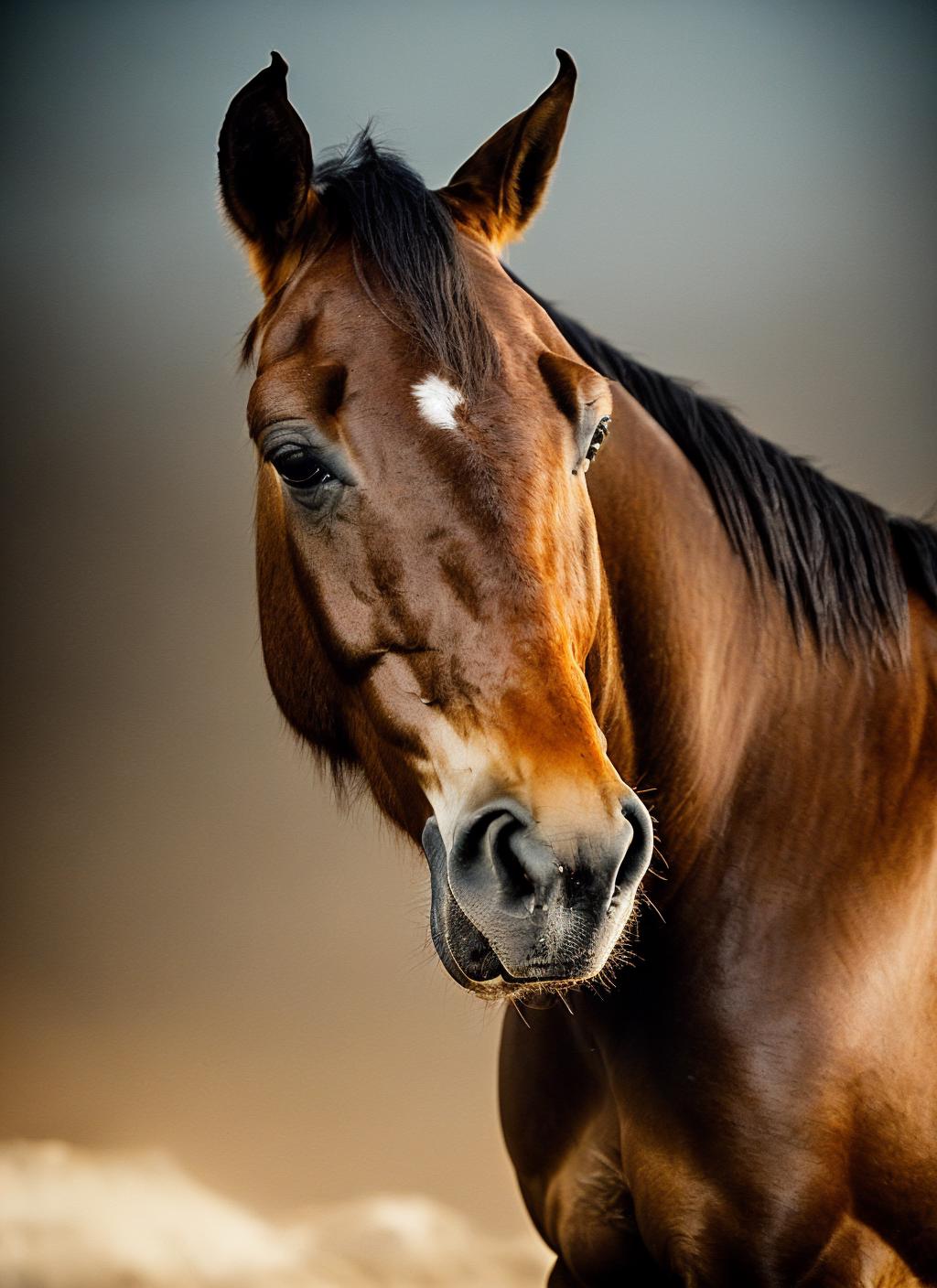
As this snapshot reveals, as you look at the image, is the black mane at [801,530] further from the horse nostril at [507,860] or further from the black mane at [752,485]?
the horse nostril at [507,860]

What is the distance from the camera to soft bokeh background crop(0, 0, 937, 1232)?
2.40 metres

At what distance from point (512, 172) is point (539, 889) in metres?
0.74

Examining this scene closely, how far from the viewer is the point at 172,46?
8.26ft

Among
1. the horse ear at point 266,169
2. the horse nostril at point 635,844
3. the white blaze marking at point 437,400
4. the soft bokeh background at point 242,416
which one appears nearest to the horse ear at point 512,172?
the horse ear at point 266,169

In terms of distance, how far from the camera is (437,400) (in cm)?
92

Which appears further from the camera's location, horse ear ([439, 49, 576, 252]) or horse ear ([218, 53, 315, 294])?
horse ear ([439, 49, 576, 252])

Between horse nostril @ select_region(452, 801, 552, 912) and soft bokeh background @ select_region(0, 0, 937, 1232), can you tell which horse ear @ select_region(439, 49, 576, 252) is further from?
soft bokeh background @ select_region(0, 0, 937, 1232)

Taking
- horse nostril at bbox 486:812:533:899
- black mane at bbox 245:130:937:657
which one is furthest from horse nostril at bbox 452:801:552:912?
black mane at bbox 245:130:937:657

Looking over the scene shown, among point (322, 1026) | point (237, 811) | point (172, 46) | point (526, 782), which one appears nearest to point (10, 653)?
point (237, 811)

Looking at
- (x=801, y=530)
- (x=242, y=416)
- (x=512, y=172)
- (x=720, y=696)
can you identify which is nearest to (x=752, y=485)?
(x=801, y=530)

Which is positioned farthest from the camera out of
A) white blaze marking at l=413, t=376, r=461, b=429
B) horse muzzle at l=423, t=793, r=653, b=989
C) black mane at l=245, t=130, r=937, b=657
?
black mane at l=245, t=130, r=937, b=657

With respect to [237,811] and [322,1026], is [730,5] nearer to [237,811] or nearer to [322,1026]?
[237,811]

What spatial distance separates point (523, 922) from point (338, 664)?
31cm

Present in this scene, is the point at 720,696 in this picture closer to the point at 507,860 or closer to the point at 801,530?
the point at 801,530
